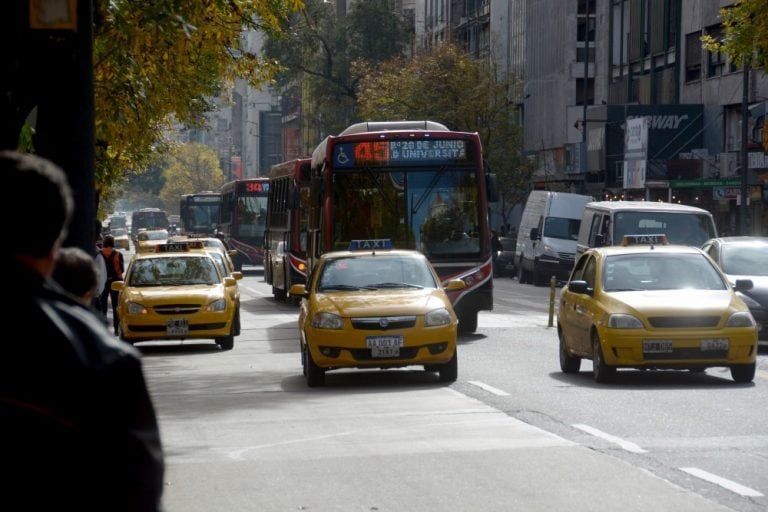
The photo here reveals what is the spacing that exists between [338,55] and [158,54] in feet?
218

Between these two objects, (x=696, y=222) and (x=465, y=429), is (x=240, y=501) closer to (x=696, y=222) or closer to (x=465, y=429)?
(x=465, y=429)

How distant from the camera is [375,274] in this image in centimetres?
1895

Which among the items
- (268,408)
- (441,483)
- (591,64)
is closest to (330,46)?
(591,64)

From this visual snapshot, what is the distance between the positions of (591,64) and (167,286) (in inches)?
2058

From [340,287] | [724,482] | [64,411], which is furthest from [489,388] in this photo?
[64,411]

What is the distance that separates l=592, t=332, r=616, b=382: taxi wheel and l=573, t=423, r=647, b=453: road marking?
3886 millimetres

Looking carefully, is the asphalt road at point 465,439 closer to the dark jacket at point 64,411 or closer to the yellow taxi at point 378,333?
the yellow taxi at point 378,333

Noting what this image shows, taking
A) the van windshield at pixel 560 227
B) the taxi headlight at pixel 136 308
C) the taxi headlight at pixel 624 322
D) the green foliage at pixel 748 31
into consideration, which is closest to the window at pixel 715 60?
the van windshield at pixel 560 227

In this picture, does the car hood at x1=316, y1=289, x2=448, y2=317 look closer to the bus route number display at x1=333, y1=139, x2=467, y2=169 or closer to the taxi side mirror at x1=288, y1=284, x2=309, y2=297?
the taxi side mirror at x1=288, y1=284, x2=309, y2=297

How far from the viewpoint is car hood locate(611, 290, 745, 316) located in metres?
17.0

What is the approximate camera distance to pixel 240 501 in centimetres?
953

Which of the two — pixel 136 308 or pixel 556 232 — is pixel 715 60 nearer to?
pixel 556 232

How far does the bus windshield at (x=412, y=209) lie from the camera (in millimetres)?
26016

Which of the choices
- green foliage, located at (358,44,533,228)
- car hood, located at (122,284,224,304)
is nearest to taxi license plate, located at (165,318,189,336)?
car hood, located at (122,284,224,304)
